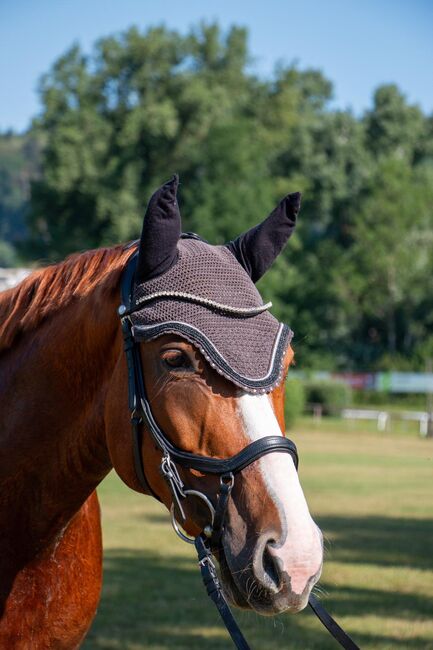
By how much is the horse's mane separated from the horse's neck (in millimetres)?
51

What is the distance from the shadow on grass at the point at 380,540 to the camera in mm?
11992

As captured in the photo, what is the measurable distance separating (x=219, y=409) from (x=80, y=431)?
71cm

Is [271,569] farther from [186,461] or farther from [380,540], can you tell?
[380,540]

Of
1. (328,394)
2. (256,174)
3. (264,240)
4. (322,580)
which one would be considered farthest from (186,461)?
(256,174)

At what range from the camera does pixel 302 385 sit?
4209 cm

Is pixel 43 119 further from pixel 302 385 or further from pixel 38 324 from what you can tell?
pixel 38 324

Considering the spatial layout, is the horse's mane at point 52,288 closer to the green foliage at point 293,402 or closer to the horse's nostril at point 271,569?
the horse's nostril at point 271,569

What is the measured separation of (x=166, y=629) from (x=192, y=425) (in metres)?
5.69

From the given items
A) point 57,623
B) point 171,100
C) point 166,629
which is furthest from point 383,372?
point 57,623

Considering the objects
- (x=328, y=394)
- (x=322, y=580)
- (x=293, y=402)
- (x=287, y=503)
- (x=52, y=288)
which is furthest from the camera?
(x=328, y=394)

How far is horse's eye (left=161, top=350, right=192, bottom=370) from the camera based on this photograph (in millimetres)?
2852

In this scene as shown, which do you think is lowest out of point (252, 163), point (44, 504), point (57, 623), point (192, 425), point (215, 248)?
point (252, 163)

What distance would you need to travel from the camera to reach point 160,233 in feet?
9.47

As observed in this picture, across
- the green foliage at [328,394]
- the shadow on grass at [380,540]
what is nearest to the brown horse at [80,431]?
the shadow on grass at [380,540]
